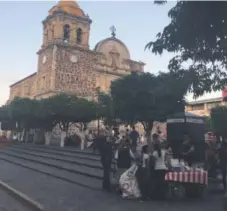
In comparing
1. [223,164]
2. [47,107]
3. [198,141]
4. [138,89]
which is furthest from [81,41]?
[223,164]

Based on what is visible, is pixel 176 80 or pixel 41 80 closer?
pixel 176 80

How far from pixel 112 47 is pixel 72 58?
21.0 ft

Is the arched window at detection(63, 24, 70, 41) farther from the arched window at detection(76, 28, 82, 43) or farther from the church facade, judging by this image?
the arched window at detection(76, 28, 82, 43)

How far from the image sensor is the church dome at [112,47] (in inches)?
1772

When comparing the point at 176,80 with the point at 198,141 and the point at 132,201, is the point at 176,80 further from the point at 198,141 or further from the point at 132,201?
the point at 198,141

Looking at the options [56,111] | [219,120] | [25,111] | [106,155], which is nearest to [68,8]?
[25,111]

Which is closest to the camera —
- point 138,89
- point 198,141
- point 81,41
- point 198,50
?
point 198,50

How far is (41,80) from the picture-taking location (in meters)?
42.8

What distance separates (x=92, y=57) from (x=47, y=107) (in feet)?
47.9

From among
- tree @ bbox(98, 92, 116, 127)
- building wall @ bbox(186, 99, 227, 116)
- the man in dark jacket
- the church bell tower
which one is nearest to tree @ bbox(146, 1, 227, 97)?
the man in dark jacket

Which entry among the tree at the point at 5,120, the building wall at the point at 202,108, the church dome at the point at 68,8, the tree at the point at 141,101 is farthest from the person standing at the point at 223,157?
the building wall at the point at 202,108

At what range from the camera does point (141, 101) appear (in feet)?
82.5

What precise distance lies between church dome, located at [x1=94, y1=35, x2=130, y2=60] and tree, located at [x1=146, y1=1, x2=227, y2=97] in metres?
37.8

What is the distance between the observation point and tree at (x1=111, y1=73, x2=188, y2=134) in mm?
24609
